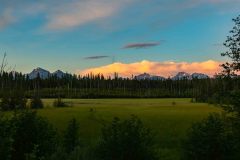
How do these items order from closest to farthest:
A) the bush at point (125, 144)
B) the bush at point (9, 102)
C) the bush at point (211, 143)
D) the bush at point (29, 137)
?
the bush at point (125, 144), the bush at point (29, 137), the bush at point (211, 143), the bush at point (9, 102)

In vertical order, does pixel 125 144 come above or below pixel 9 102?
below

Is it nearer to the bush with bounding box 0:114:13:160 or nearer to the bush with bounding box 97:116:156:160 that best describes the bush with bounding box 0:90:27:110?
the bush with bounding box 0:114:13:160

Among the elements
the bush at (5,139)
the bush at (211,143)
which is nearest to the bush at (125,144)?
the bush at (211,143)

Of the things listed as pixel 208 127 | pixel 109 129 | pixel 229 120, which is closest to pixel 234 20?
pixel 229 120

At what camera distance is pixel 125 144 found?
17062 millimetres

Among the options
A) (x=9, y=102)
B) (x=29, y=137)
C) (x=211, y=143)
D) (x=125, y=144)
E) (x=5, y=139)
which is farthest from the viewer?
(x=9, y=102)

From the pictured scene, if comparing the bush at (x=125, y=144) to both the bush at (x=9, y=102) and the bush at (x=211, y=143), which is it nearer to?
the bush at (x=211, y=143)

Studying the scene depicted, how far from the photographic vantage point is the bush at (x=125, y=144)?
672 inches

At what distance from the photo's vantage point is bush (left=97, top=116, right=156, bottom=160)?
17.1 m

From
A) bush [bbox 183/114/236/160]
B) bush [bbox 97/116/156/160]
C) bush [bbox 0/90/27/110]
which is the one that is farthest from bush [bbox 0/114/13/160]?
bush [bbox 183/114/236/160]

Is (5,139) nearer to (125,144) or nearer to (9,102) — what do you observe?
(125,144)

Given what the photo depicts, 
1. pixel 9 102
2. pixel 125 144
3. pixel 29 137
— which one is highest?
pixel 9 102

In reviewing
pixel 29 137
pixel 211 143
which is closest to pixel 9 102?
pixel 29 137

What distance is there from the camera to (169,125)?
56.8m
